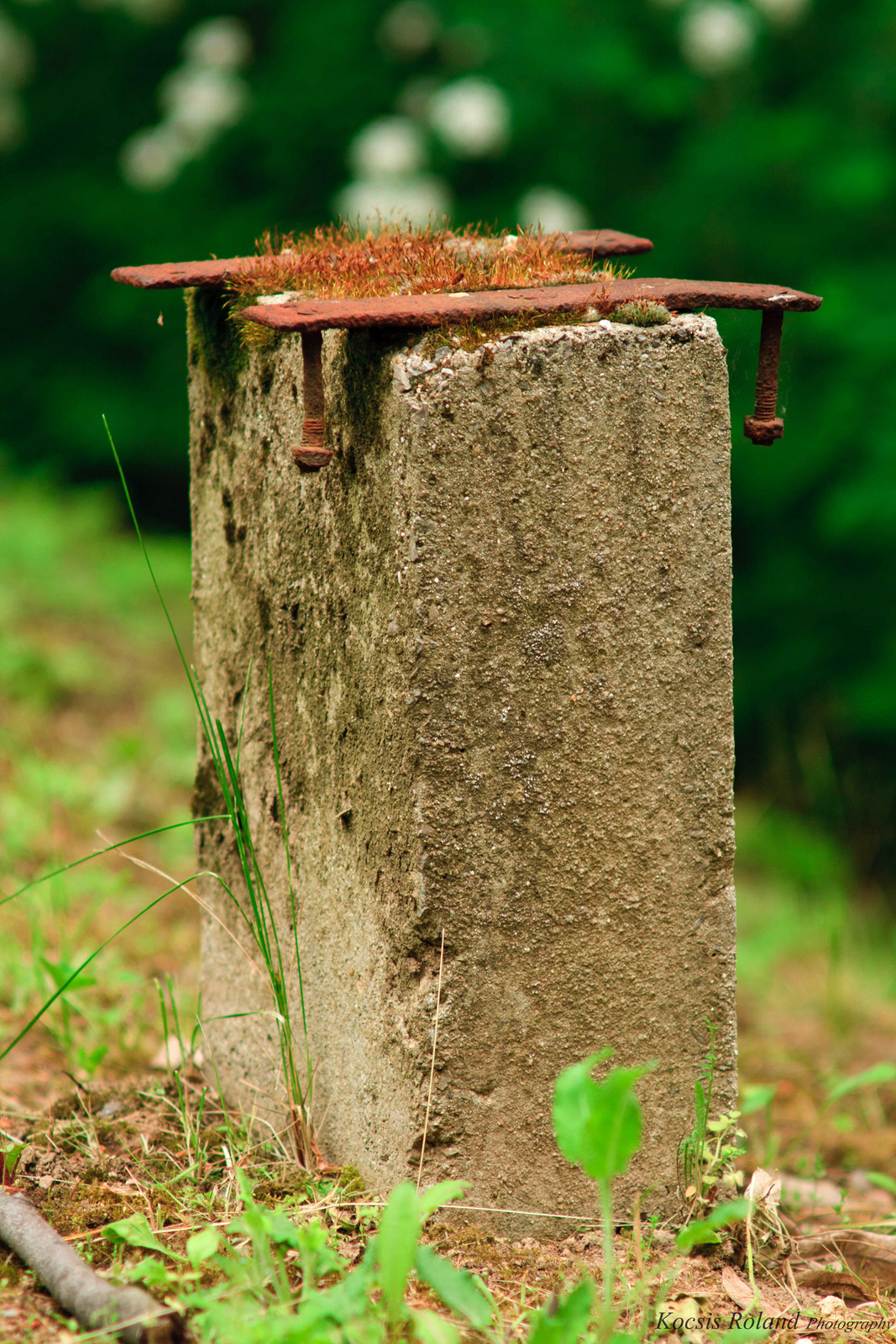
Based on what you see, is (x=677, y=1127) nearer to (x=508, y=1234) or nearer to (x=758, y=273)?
(x=508, y=1234)

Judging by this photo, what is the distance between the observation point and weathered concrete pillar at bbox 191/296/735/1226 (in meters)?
1.44

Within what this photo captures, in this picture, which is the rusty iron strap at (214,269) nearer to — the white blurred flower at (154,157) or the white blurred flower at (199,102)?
the white blurred flower at (199,102)

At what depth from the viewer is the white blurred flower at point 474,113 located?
6.03 metres

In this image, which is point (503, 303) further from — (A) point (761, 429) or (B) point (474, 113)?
(B) point (474, 113)

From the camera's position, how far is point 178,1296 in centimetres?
136

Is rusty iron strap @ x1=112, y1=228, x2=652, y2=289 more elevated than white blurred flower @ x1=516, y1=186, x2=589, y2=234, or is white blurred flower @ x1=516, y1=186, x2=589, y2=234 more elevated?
white blurred flower @ x1=516, y1=186, x2=589, y2=234

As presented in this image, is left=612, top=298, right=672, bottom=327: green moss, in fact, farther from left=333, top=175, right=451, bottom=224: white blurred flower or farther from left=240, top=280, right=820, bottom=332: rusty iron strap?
left=333, top=175, right=451, bottom=224: white blurred flower

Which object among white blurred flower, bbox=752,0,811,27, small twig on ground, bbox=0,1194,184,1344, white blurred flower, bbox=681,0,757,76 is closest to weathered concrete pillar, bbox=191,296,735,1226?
small twig on ground, bbox=0,1194,184,1344

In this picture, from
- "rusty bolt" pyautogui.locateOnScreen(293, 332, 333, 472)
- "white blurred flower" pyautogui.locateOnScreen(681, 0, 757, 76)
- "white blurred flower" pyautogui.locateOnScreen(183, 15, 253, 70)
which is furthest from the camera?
"white blurred flower" pyautogui.locateOnScreen(183, 15, 253, 70)

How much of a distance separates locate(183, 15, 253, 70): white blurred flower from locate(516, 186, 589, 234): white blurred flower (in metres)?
2.18

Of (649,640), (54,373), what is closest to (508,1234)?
(649,640)

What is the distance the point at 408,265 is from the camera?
1641mm

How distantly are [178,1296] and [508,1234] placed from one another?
452 millimetres

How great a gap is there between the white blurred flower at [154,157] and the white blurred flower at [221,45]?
0.49m
